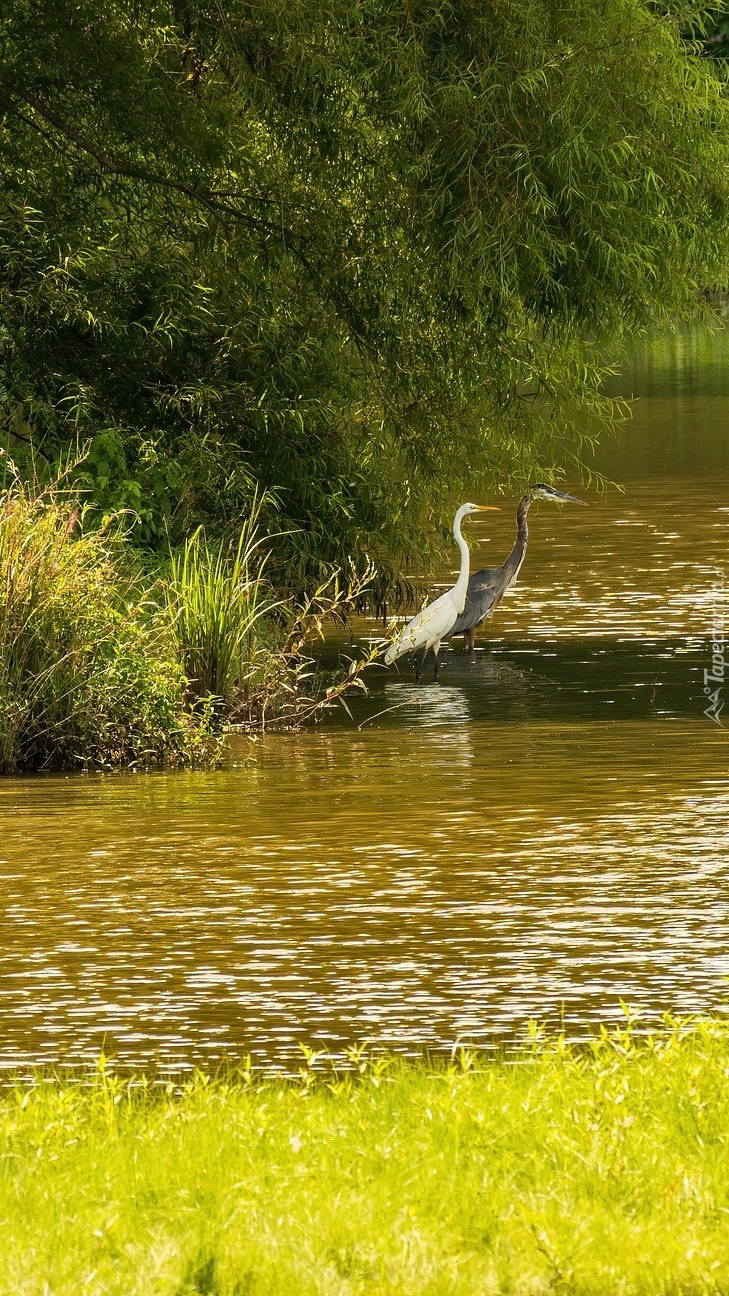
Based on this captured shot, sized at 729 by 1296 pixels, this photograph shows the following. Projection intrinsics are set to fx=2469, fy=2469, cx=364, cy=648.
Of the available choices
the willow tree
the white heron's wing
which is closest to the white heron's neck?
the white heron's wing

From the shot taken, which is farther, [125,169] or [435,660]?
[435,660]

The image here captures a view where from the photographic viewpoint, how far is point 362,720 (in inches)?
596

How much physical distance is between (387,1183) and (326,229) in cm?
1168

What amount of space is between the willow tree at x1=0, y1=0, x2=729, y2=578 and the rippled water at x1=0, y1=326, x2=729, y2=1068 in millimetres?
1926

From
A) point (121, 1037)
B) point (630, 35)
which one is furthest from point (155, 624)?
point (121, 1037)

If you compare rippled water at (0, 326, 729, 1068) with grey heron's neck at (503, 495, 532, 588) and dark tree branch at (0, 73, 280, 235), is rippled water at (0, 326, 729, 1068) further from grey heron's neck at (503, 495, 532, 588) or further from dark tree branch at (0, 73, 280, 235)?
dark tree branch at (0, 73, 280, 235)

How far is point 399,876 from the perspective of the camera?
10062mm

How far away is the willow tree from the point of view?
15.2m

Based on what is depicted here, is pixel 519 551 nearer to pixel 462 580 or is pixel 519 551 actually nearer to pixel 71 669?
pixel 462 580

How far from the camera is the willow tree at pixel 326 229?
15203 mm

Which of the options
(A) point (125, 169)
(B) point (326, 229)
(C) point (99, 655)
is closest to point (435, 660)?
(B) point (326, 229)

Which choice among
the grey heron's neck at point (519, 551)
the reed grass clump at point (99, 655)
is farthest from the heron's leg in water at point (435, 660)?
the reed grass clump at point (99, 655)

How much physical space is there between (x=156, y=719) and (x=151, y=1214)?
26.7ft

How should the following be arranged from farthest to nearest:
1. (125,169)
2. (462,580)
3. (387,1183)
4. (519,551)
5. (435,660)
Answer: (519,551)
(435,660)
(462,580)
(125,169)
(387,1183)
